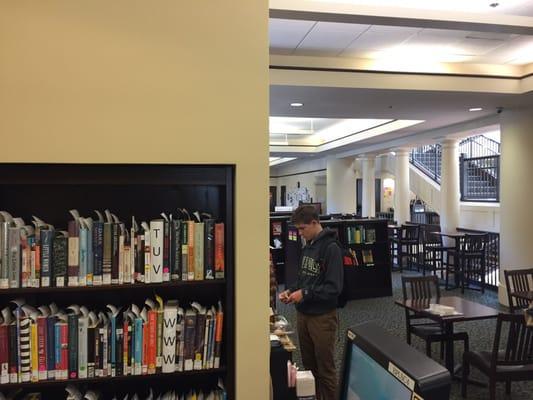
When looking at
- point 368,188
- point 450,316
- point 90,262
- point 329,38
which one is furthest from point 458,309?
point 368,188

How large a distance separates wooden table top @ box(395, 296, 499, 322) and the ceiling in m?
2.53

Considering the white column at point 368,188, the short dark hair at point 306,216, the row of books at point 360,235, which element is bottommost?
the row of books at point 360,235

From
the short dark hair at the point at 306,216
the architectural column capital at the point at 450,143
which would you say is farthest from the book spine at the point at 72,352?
the architectural column capital at the point at 450,143

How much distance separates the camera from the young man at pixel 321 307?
9.86ft

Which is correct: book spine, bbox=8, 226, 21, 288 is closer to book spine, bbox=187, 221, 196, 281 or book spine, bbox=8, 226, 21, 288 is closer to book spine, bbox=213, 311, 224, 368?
book spine, bbox=187, 221, 196, 281

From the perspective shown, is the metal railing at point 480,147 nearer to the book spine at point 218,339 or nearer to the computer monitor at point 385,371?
the book spine at point 218,339

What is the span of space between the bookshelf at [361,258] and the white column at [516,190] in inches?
72.4

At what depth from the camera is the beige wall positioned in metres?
1.80

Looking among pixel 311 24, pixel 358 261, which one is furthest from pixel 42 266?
pixel 358 261

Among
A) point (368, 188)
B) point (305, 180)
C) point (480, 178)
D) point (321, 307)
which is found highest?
point (305, 180)

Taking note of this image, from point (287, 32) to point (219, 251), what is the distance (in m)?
2.84

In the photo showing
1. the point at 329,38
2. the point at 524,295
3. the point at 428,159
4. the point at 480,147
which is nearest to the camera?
the point at 329,38

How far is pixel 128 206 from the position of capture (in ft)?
7.44

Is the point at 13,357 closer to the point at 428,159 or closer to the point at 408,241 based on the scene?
the point at 408,241
